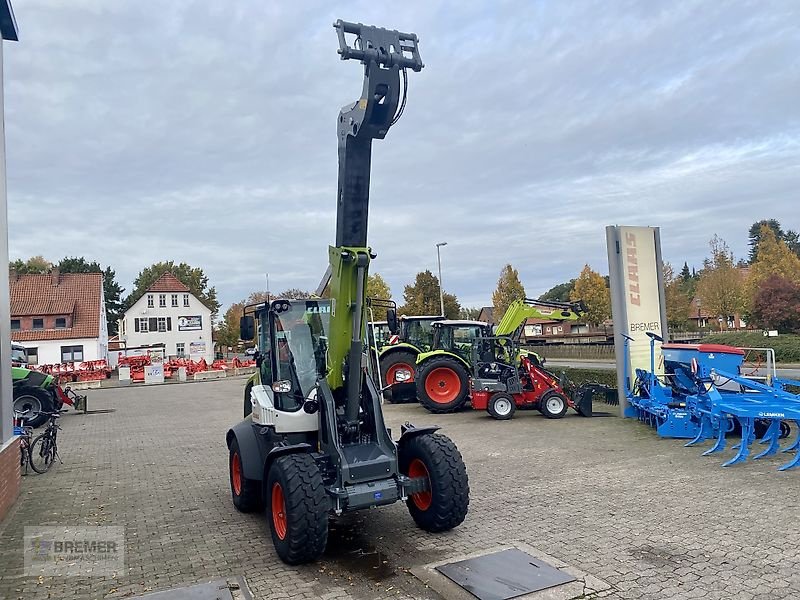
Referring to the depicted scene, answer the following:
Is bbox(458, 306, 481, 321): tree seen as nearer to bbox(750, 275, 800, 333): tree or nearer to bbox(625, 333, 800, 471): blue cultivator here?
bbox(750, 275, 800, 333): tree

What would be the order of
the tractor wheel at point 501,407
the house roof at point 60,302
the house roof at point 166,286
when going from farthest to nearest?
the house roof at point 166,286
the house roof at point 60,302
the tractor wheel at point 501,407

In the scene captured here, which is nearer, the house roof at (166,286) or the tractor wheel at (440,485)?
the tractor wheel at (440,485)

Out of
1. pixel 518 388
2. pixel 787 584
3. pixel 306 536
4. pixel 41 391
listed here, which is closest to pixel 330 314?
pixel 306 536

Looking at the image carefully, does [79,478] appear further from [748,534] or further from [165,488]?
[748,534]

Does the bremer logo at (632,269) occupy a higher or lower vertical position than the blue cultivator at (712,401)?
higher

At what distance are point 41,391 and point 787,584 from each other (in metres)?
16.4

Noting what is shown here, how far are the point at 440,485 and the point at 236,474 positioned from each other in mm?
2782

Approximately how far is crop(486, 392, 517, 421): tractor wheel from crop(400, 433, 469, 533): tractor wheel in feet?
24.9

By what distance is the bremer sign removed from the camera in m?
13.1

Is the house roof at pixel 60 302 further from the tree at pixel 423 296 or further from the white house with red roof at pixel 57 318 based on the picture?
the tree at pixel 423 296

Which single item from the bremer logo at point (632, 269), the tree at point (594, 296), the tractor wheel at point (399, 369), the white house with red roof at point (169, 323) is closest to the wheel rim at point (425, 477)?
the bremer logo at point (632, 269)

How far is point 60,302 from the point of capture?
4281 centimetres

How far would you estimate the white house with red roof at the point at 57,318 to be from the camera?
133ft

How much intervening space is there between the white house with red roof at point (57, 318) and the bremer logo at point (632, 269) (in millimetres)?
37662
